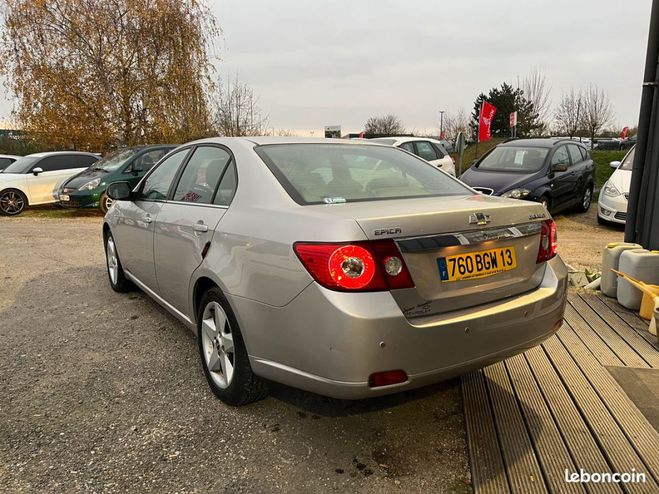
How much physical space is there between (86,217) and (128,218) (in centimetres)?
846

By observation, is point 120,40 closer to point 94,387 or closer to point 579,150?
point 579,150

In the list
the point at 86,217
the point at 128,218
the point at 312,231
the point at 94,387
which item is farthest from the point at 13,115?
the point at 312,231

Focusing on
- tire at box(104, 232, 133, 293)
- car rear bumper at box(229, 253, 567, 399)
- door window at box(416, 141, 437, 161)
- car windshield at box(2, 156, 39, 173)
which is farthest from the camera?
car windshield at box(2, 156, 39, 173)

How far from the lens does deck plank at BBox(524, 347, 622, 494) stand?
221 centimetres

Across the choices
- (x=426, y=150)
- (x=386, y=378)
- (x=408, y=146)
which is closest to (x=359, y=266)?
(x=386, y=378)

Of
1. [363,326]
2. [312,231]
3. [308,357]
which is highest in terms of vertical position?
[312,231]

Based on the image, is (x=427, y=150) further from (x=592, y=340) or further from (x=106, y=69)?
(x=106, y=69)

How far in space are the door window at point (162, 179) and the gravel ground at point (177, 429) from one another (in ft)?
3.65

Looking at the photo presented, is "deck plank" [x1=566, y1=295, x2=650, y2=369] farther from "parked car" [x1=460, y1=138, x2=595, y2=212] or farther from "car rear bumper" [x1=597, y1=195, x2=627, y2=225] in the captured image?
"car rear bumper" [x1=597, y1=195, x2=627, y2=225]

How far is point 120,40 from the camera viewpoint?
55.7 ft

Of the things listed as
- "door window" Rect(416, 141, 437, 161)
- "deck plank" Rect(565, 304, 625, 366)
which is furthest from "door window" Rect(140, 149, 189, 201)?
"door window" Rect(416, 141, 437, 161)

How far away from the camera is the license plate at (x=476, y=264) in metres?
2.16

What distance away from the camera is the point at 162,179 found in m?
3.85

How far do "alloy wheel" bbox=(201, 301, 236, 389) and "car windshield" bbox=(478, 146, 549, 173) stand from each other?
7956 millimetres
